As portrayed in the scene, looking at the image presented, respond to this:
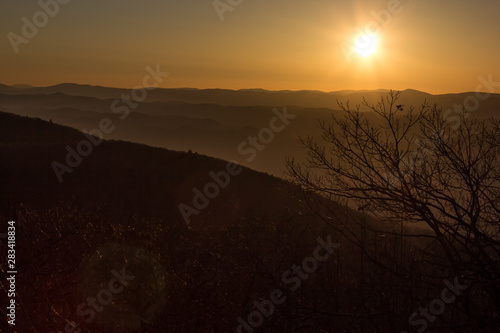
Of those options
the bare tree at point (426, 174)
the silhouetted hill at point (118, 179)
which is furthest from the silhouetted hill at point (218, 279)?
the silhouetted hill at point (118, 179)

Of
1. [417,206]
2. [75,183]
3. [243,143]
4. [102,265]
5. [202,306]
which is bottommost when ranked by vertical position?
[202,306]

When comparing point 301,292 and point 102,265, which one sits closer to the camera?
point 301,292

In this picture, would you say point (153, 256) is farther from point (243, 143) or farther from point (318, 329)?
point (243, 143)

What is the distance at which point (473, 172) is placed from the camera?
18.7 ft

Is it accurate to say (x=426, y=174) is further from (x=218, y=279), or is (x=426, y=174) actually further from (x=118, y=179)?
(x=118, y=179)

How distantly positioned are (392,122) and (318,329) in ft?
9.18

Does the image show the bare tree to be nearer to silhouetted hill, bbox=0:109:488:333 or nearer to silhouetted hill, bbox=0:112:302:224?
silhouetted hill, bbox=0:109:488:333

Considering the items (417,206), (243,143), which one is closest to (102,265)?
(417,206)

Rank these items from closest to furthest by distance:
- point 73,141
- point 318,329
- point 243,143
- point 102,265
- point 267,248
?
point 318,329 → point 102,265 → point 267,248 → point 73,141 → point 243,143

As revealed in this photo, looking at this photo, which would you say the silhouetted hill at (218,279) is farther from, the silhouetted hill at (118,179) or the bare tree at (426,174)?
the silhouetted hill at (118,179)

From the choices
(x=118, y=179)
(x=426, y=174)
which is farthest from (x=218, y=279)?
(x=118, y=179)

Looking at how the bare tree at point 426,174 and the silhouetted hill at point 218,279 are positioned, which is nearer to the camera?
the bare tree at point 426,174

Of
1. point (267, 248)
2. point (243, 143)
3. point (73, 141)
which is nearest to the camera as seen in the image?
point (267, 248)

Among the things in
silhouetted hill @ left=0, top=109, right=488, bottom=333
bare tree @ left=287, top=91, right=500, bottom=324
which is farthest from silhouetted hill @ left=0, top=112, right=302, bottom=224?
bare tree @ left=287, top=91, right=500, bottom=324
